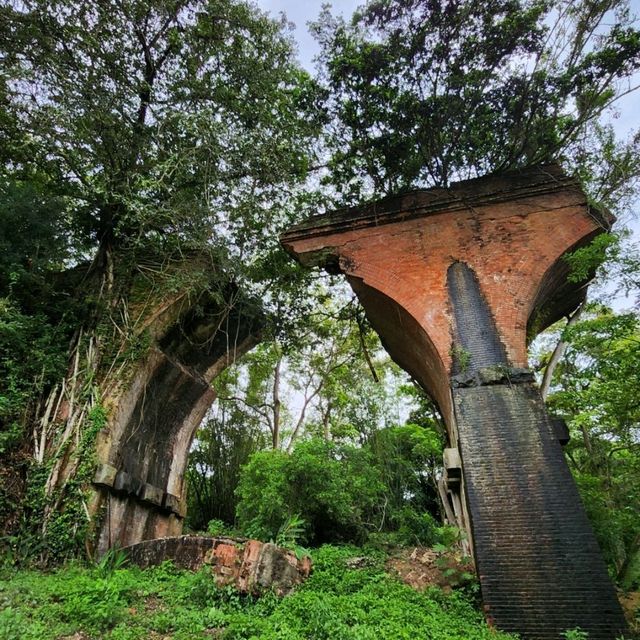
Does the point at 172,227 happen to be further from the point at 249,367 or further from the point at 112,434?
the point at 249,367

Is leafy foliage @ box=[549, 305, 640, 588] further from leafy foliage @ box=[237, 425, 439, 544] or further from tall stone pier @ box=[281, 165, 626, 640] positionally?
leafy foliage @ box=[237, 425, 439, 544]

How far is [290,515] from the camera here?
8.20 m

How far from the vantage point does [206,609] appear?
177 inches

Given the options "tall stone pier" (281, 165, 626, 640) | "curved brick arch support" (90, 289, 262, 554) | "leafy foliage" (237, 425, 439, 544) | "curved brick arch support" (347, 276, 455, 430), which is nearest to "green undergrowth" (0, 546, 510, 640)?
"tall stone pier" (281, 165, 626, 640)

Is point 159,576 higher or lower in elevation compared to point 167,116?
lower

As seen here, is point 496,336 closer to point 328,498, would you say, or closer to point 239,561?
point 328,498

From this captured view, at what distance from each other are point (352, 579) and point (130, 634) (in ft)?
9.03

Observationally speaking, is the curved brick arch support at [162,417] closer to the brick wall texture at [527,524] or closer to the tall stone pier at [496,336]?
the tall stone pier at [496,336]

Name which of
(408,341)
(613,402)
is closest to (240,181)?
(408,341)

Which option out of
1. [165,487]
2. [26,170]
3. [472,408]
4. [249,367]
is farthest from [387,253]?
[249,367]

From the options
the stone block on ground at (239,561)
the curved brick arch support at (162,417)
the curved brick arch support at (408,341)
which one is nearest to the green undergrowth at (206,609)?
the stone block on ground at (239,561)

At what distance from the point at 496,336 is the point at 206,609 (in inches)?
197

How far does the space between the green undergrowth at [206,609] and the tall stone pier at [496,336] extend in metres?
0.88

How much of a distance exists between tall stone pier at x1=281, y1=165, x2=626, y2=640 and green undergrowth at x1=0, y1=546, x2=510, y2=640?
2.88ft
